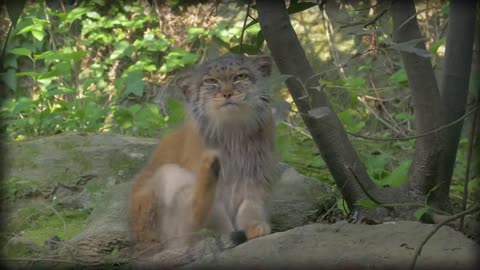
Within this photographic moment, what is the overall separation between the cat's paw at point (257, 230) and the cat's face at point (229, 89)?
0.71 m

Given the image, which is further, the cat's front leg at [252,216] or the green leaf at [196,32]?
the green leaf at [196,32]

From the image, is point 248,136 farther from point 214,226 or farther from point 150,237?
point 150,237

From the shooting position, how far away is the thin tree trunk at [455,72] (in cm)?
414

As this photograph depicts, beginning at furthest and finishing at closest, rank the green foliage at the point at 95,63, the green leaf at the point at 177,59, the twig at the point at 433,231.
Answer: the green leaf at the point at 177,59
the green foliage at the point at 95,63
the twig at the point at 433,231

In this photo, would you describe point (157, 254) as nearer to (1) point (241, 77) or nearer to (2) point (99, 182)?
(1) point (241, 77)

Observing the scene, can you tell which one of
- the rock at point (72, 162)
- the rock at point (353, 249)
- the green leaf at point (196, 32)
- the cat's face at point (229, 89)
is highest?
the green leaf at point (196, 32)

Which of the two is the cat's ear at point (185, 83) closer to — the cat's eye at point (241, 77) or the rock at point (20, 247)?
the cat's eye at point (241, 77)

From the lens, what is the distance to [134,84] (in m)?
8.30

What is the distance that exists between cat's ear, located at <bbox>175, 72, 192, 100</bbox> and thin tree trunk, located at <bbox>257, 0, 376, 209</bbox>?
2.80ft

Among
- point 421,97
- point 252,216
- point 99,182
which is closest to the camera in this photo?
point 421,97

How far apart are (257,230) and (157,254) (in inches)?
25.8

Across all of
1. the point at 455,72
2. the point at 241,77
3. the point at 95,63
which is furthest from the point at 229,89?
the point at 95,63

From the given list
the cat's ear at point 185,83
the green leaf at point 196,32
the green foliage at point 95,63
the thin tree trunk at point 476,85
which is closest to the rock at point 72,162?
the green foliage at point 95,63

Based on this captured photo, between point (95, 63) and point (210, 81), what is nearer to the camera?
point (210, 81)
